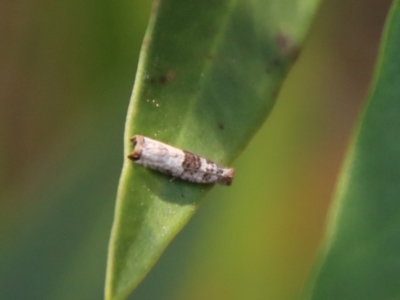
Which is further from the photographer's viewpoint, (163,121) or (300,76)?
(300,76)

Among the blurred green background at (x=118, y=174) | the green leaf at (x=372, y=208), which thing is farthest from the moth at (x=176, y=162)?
the blurred green background at (x=118, y=174)

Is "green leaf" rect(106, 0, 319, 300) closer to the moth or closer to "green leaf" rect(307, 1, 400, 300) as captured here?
the moth

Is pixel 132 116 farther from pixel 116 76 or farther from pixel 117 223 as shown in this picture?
pixel 116 76

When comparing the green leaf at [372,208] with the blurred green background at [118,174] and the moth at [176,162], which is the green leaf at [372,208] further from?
the blurred green background at [118,174]

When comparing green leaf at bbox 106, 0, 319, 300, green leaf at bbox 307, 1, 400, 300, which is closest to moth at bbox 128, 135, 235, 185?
green leaf at bbox 106, 0, 319, 300

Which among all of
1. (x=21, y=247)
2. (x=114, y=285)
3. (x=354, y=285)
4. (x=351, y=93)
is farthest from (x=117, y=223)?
(x=351, y=93)

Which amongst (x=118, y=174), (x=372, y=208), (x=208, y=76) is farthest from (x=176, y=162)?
(x=118, y=174)
